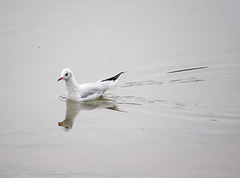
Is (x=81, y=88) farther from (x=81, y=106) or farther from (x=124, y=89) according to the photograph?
(x=124, y=89)

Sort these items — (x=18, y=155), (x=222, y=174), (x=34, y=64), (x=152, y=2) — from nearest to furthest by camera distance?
(x=222, y=174) → (x=18, y=155) → (x=34, y=64) → (x=152, y=2)

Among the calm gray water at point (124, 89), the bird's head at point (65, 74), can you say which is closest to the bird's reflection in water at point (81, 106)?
the calm gray water at point (124, 89)

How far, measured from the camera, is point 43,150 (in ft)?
26.9

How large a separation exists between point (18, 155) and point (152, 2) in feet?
33.4

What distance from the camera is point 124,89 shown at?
11.3m

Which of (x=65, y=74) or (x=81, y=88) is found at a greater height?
(x=65, y=74)

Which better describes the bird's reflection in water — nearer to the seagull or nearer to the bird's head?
the seagull

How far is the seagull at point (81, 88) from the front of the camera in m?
10.8

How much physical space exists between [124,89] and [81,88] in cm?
117

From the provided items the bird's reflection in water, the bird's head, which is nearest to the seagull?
the bird's head

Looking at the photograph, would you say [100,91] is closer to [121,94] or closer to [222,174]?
[121,94]

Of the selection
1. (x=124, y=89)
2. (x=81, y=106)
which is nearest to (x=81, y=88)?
(x=81, y=106)

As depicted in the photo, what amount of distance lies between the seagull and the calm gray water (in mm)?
201

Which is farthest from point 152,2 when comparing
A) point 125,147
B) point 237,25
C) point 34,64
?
point 125,147
